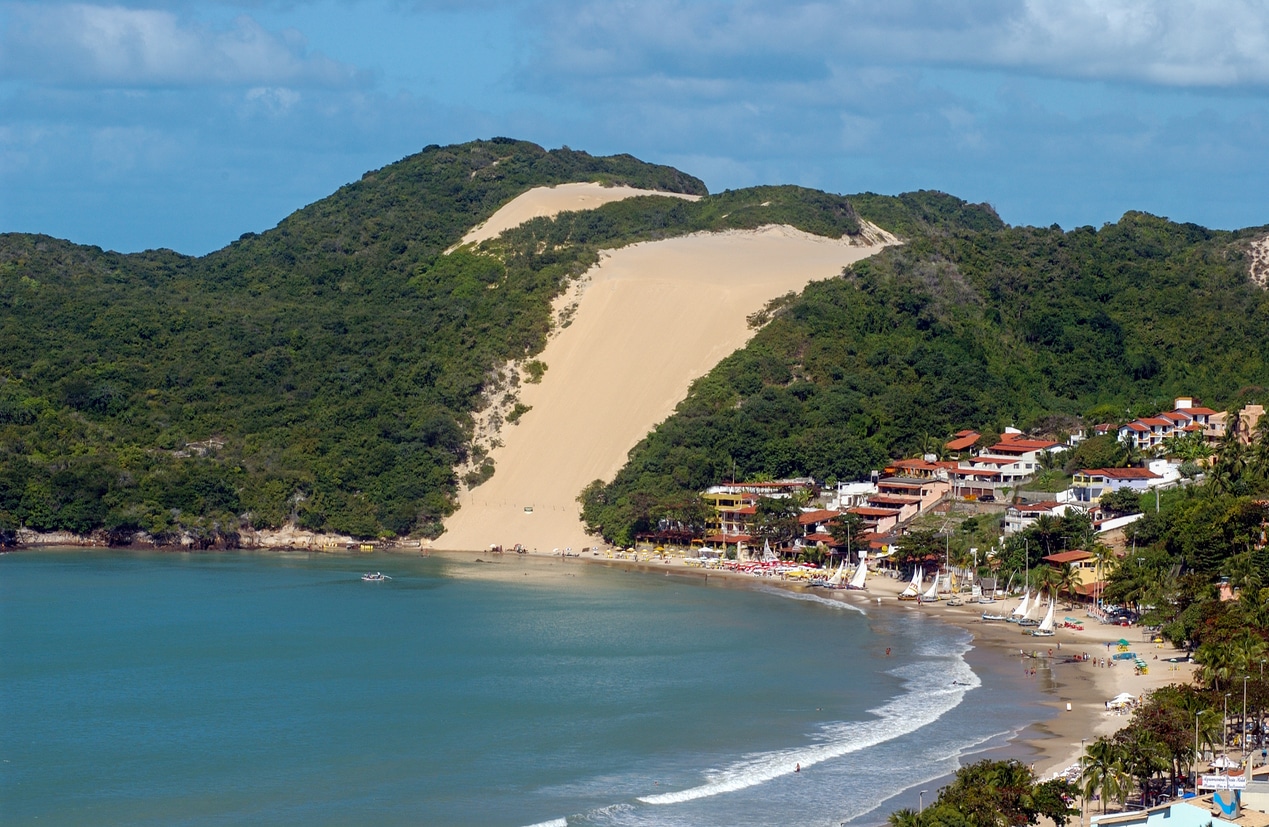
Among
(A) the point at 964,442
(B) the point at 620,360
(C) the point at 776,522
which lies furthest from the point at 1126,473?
(B) the point at 620,360

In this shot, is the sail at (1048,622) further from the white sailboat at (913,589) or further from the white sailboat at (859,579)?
the white sailboat at (859,579)

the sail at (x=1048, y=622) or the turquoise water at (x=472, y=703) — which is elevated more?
the sail at (x=1048, y=622)

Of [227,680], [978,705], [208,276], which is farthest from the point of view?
[208,276]

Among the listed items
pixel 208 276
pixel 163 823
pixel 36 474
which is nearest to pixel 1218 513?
pixel 163 823

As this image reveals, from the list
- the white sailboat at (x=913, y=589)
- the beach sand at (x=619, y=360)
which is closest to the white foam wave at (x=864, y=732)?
the white sailboat at (x=913, y=589)

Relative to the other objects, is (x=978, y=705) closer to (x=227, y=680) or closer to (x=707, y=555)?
(x=227, y=680)

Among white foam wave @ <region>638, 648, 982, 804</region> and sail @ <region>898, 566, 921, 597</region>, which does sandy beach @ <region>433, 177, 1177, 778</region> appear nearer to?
sail @ <region>898, 566, 921, 597</region>

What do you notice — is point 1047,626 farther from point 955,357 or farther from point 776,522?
point 955,357
